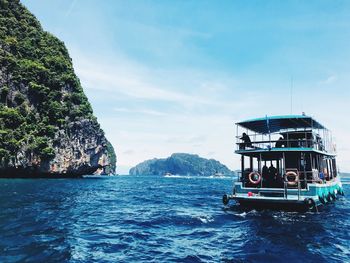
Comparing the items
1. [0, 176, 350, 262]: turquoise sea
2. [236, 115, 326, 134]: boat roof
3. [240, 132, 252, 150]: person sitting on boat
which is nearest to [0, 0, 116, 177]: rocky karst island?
[0, 176, 350, 262]: turquoise sea

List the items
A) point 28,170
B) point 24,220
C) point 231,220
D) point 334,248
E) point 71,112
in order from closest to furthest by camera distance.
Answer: point 334,248 → point 24,220 → point 231,220 → point 28,170 → point 71,112

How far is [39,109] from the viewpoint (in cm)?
6625

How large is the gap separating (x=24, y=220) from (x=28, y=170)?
5095 cm

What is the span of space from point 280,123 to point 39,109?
57880mm

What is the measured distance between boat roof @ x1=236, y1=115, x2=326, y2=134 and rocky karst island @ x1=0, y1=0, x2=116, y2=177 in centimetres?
4801

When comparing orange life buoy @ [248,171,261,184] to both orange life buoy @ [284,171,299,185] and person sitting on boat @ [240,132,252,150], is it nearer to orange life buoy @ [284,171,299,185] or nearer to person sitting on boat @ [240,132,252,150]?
orange life buoy @ [284,171,299,185]

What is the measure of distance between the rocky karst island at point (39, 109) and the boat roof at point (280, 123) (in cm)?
4801

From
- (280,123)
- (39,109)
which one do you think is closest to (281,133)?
(280,123)

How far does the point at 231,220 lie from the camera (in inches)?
641

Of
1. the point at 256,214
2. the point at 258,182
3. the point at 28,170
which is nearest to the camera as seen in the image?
the point at 256,214

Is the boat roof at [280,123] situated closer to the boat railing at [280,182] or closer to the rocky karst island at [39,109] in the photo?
the boat railing at [280,182]

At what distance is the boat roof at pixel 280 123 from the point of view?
19.8 metres

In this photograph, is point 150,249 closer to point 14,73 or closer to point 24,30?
point 14,73

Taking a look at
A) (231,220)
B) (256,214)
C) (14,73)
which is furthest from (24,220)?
(14,73)
